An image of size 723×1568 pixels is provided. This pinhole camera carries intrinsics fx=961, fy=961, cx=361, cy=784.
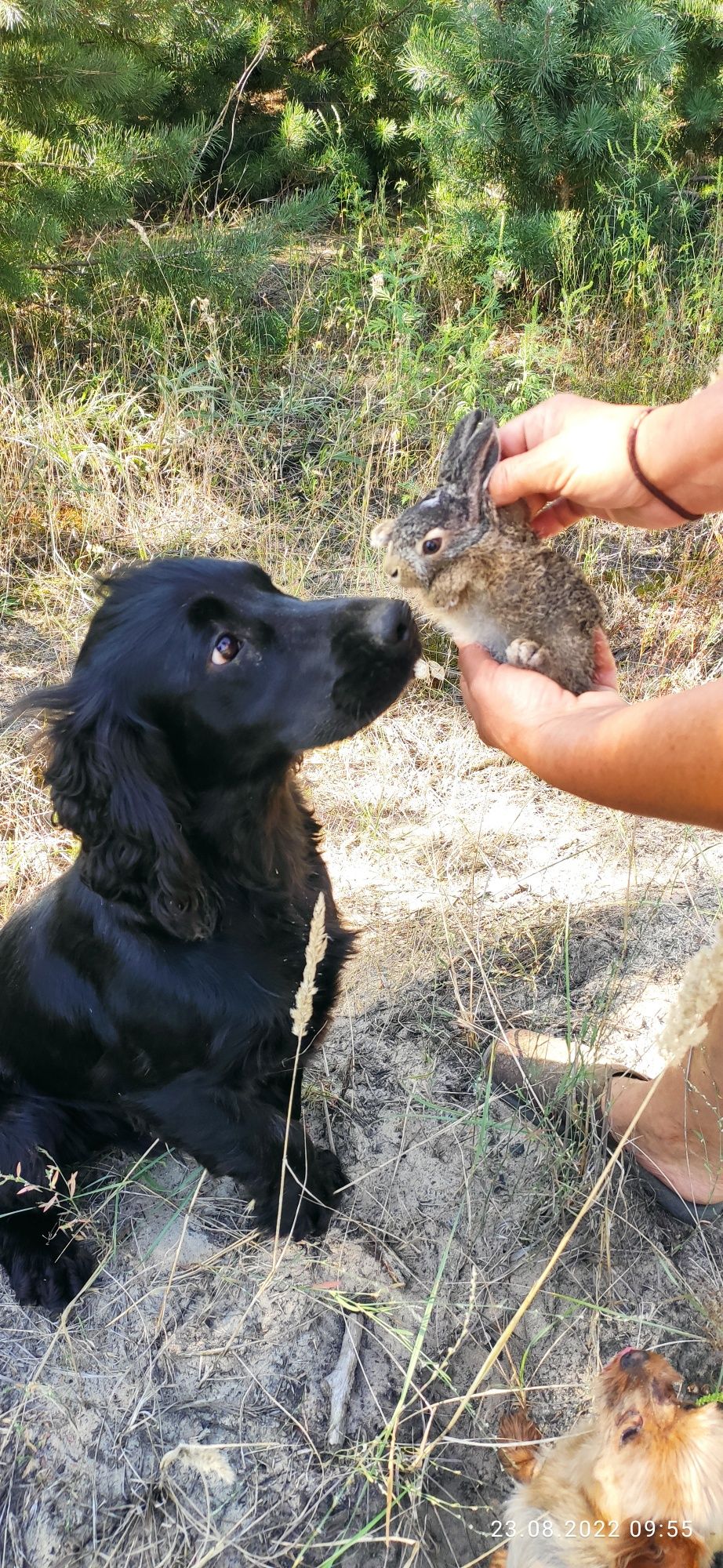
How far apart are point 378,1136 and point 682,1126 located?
75 cm

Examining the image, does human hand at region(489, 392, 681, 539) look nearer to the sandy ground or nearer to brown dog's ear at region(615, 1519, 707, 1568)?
the sandy ground

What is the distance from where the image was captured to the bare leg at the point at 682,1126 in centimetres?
211

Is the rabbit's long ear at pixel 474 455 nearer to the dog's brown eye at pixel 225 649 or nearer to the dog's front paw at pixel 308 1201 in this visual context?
the dog's brown eye at pixel 225 649

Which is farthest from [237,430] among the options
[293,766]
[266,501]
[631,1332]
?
[631,1332]

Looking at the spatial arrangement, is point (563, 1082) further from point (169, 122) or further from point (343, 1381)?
point (169, 122)

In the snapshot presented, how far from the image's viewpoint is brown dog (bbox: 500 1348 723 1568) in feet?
4.99

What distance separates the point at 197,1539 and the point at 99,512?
3451 mm

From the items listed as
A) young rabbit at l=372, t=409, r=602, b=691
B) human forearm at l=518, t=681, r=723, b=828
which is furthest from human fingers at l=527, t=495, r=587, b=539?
human forearm at l=518, t=681, r=723, b=828

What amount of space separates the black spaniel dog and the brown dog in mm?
702

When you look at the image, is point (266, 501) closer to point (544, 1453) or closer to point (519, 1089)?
point (519, 1089)

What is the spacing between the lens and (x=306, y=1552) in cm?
181

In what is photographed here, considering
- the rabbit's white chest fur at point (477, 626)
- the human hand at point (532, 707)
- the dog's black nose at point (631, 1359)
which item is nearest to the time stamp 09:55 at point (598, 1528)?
the dog's black nose at point (631, 1359)

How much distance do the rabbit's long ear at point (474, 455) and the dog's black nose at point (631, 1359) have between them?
1.61 metres

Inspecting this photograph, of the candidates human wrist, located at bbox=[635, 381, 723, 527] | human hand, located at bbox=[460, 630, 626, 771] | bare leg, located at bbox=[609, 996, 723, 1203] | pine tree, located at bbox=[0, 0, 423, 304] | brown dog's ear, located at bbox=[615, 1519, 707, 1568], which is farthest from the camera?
pine tree, located at bbox=[0, 0, 423, 304]
